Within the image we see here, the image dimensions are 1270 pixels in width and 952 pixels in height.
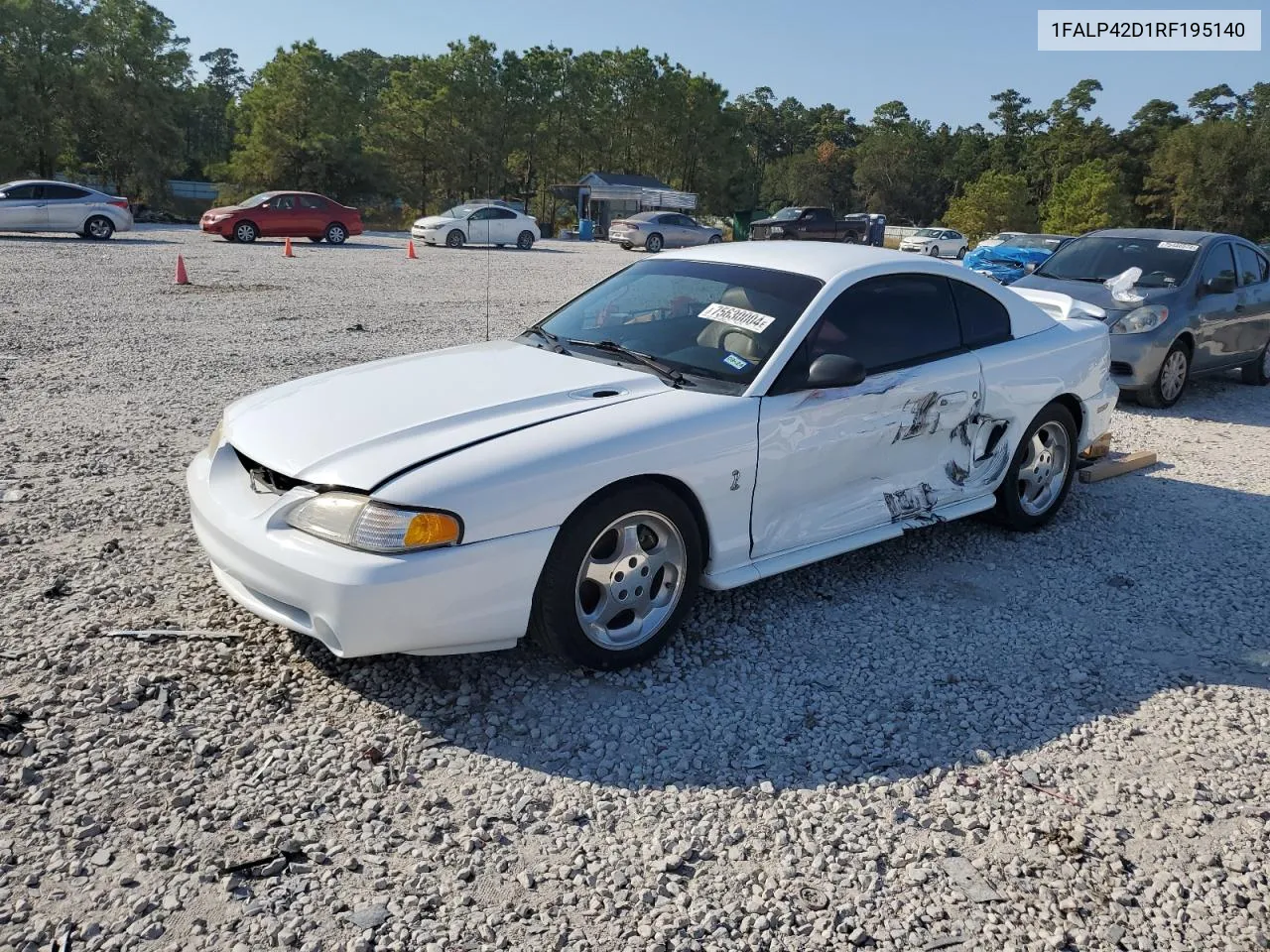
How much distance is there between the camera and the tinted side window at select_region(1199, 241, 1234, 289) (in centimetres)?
934

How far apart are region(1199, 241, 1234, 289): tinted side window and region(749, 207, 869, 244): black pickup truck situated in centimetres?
2464

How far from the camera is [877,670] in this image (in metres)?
3.86

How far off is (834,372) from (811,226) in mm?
32772

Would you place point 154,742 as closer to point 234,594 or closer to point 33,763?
point 33,763

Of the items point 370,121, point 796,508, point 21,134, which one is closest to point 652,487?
point 796,508

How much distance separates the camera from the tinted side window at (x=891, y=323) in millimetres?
4363

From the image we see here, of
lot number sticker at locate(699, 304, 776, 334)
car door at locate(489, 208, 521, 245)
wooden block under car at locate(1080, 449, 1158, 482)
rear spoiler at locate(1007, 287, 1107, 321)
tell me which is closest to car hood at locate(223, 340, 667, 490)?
lot number sticker at locate(699, 304, 776, 334)

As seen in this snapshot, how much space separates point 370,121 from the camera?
6209cm

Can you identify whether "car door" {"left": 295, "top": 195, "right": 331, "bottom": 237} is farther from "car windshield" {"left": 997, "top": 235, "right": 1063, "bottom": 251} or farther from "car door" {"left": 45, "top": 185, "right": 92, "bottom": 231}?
"car windshield" {"left": 997, "top": 235, "right": 1063, "bottom": 251}

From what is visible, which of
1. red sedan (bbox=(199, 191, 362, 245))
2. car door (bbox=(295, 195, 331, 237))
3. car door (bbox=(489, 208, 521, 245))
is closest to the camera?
red sedan (bbox=(199, 191, 362, 245))

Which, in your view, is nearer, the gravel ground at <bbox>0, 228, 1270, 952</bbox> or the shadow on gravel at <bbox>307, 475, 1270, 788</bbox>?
the gravel ground at <bbox>0, 228, 1270, 952</bbox>

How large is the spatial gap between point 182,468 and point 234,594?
2.79m

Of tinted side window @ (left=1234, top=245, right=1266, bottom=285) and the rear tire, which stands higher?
tinted side window @ (left=1234, top=245, right=1266, bottom=285)

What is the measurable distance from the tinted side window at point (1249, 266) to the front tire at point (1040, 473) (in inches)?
229
